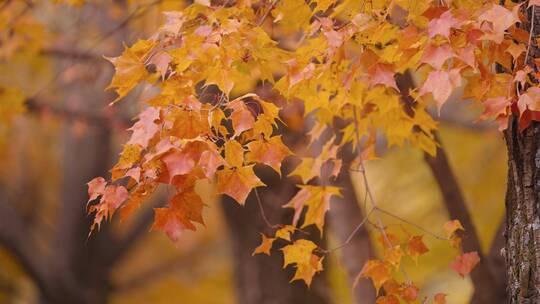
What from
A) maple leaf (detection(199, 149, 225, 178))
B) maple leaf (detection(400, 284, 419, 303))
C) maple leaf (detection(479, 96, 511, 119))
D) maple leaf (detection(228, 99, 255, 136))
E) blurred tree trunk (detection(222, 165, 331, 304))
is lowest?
blurred tree trunk (detection(222, 165, 331, 304))

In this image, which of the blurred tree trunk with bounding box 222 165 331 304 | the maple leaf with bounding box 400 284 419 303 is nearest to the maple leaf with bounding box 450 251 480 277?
the maple leaf with bounding box 400 284 419 303

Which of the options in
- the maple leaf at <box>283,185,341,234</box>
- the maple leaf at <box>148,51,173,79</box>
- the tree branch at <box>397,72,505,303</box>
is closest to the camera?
the maple leaf at <box>148,51,173,79</box>

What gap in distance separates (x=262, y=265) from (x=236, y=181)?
12.0 ft

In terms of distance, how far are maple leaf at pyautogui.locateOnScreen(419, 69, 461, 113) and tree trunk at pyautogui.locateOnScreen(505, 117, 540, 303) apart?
0.55 m

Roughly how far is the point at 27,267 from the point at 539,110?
311 inches

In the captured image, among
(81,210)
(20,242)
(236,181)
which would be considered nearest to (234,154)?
(236,181)

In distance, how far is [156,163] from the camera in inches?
95.8

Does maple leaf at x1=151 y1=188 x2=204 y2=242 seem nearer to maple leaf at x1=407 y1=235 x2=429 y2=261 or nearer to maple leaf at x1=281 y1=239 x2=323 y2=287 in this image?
maple leaf at x1=281 y1=239 x2=323 y2=287

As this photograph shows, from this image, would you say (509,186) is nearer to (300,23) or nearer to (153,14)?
(300,23)

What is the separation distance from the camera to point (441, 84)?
90.2 inches

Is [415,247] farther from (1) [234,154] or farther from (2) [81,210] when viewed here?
(2) [81,210]

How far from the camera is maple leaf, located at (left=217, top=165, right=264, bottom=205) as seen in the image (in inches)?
98.1

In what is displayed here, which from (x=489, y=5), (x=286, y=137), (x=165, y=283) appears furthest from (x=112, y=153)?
(x=489, y=5)

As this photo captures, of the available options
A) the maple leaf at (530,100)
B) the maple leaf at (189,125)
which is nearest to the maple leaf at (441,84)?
the maple leaf at (530,100)
